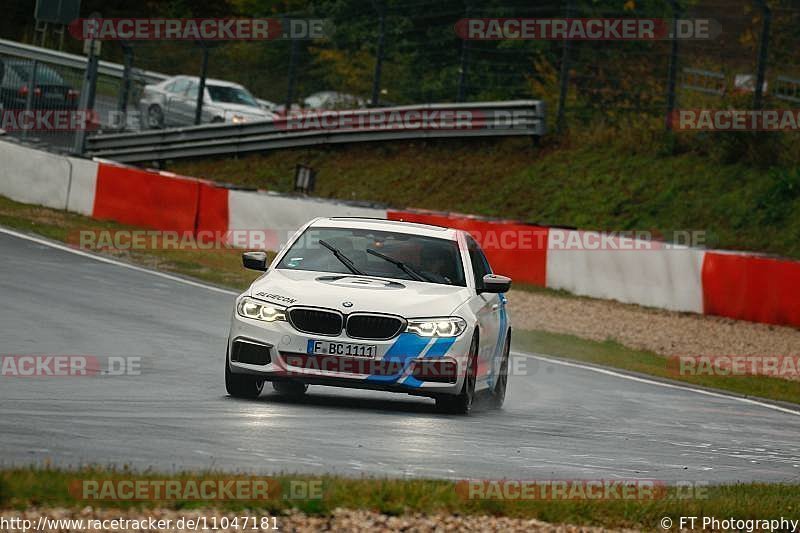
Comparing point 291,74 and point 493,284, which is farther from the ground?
point 291,74

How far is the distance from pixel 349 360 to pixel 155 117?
94.2 feet

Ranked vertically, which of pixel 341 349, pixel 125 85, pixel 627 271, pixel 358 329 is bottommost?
pixel 341 349

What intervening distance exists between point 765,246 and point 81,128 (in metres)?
13.1

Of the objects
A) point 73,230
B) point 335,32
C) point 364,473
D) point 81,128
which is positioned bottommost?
point 364,473

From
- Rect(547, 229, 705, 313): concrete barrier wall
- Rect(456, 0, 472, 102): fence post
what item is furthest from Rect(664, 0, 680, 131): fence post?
Rect(547, 229, 705, 313): concrete barrier wall

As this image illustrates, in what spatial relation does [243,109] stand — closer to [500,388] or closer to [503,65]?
[503,65]

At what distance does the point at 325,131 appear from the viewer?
34188 millimetres

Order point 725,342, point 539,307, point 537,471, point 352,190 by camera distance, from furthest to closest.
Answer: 1. point 352,190
2. point 539,307
3. point 725,342
4. point 537,471

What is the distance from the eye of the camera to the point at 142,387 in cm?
1137

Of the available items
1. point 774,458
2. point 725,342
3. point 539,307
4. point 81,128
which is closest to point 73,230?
point 81,128

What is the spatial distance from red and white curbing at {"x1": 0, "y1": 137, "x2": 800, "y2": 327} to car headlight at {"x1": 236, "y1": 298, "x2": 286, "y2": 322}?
11.8 meters

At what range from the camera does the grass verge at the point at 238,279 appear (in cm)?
1728

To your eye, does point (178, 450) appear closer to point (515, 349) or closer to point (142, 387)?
point (142, 387)

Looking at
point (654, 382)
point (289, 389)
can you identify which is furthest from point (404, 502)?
point (654, 382)
